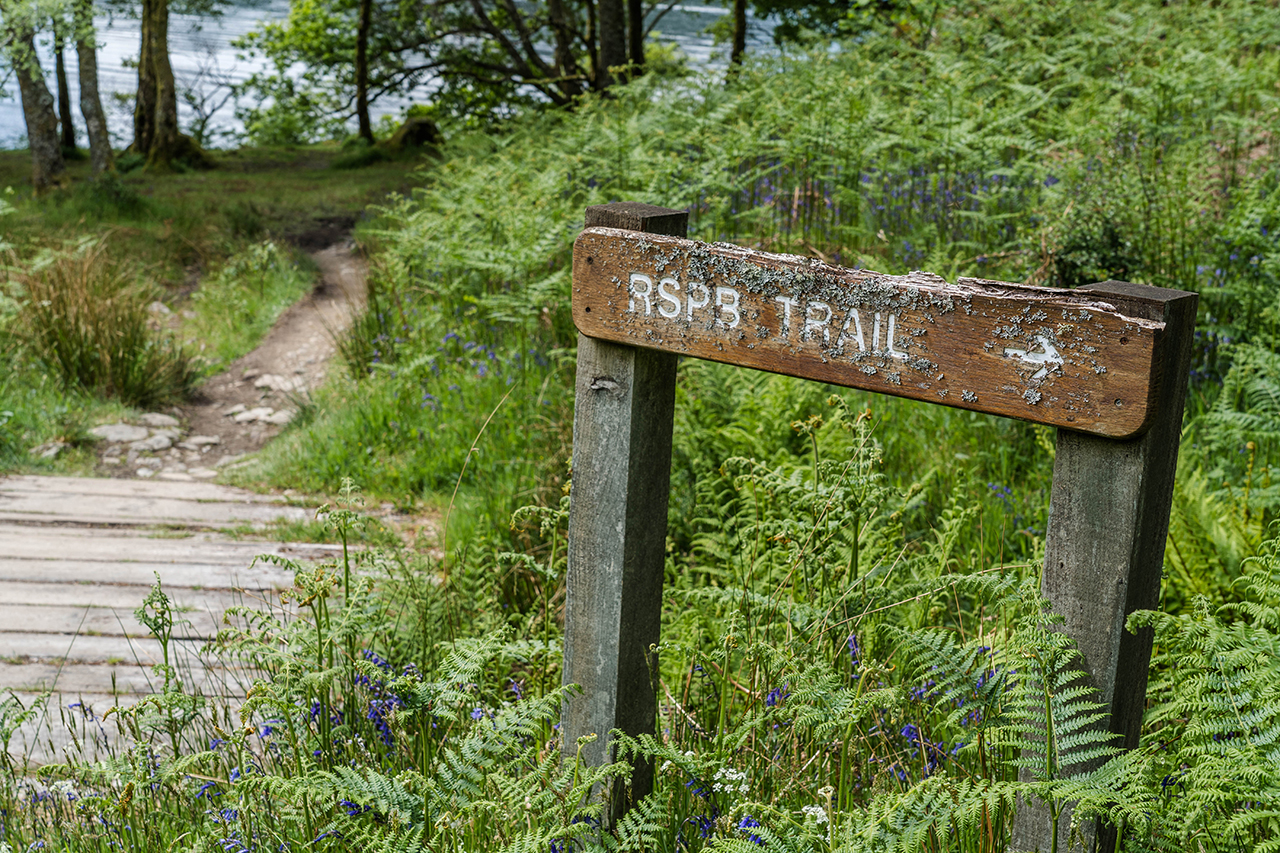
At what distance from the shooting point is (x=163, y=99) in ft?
55.8

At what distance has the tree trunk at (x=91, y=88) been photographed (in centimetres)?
1256

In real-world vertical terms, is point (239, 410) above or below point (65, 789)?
below

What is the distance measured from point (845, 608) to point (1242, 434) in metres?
1.97

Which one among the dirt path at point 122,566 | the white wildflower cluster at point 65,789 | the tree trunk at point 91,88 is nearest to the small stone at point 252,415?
the dirt path at point 122,566

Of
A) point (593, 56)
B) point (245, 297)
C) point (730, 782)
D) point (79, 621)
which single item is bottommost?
point (79, 621)

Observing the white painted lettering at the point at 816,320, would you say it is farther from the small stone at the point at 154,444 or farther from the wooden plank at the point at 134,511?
the small stone at the point at 154,444

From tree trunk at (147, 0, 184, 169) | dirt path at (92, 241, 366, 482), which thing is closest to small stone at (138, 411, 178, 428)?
dirt path at (92, 241, 366, 482)

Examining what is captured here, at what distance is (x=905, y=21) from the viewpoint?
11031mm

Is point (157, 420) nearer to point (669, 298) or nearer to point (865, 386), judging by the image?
point (669, 298)

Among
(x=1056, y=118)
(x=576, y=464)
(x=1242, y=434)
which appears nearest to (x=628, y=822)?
(x=576, y=464)

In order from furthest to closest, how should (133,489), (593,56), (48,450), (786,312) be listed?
(593,56), (48,450), (133,489), (786,312)

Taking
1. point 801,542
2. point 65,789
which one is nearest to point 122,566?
point 65,789

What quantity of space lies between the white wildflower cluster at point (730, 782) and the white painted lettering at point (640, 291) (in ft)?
3.18

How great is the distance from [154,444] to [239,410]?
989mm
